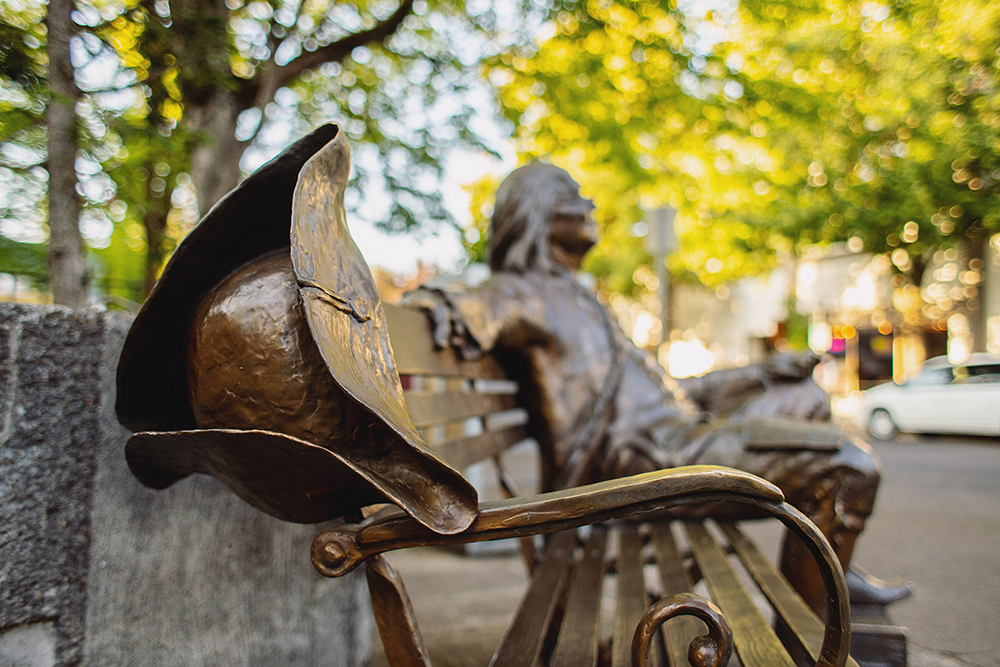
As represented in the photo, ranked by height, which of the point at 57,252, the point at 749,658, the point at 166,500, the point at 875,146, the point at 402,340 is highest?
the point at 875,146

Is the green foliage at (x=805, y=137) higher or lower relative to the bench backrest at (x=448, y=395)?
higher

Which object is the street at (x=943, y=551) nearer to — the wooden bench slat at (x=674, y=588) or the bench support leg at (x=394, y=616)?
the wooden bench slat at (x=674, y=588)

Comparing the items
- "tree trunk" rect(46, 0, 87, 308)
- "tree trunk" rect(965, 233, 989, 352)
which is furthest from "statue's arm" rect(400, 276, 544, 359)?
"tree trunk" rect(965, 233, 989, 352)

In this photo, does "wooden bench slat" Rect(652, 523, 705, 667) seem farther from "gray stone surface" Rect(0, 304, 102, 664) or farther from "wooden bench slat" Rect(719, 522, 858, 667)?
"gray stone surface" Rect(0, 304, 102, 664)

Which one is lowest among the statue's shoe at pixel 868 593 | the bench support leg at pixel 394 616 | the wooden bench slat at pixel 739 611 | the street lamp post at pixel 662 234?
the statue's shoe at pixel 868 593

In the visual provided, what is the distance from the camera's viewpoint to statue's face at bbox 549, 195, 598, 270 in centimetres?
206

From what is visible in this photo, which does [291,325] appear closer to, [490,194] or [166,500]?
[166,500]

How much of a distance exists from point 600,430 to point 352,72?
4.64 m

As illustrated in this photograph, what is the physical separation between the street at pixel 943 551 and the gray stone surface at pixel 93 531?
7.20 ft

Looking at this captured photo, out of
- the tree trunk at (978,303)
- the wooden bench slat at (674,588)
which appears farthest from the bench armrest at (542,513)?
the tree trunk at (978,303)

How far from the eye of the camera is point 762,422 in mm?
1672

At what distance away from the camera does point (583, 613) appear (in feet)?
4.26

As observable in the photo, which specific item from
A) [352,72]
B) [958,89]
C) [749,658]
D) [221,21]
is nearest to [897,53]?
[958,89]

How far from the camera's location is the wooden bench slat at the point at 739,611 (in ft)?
3.35
